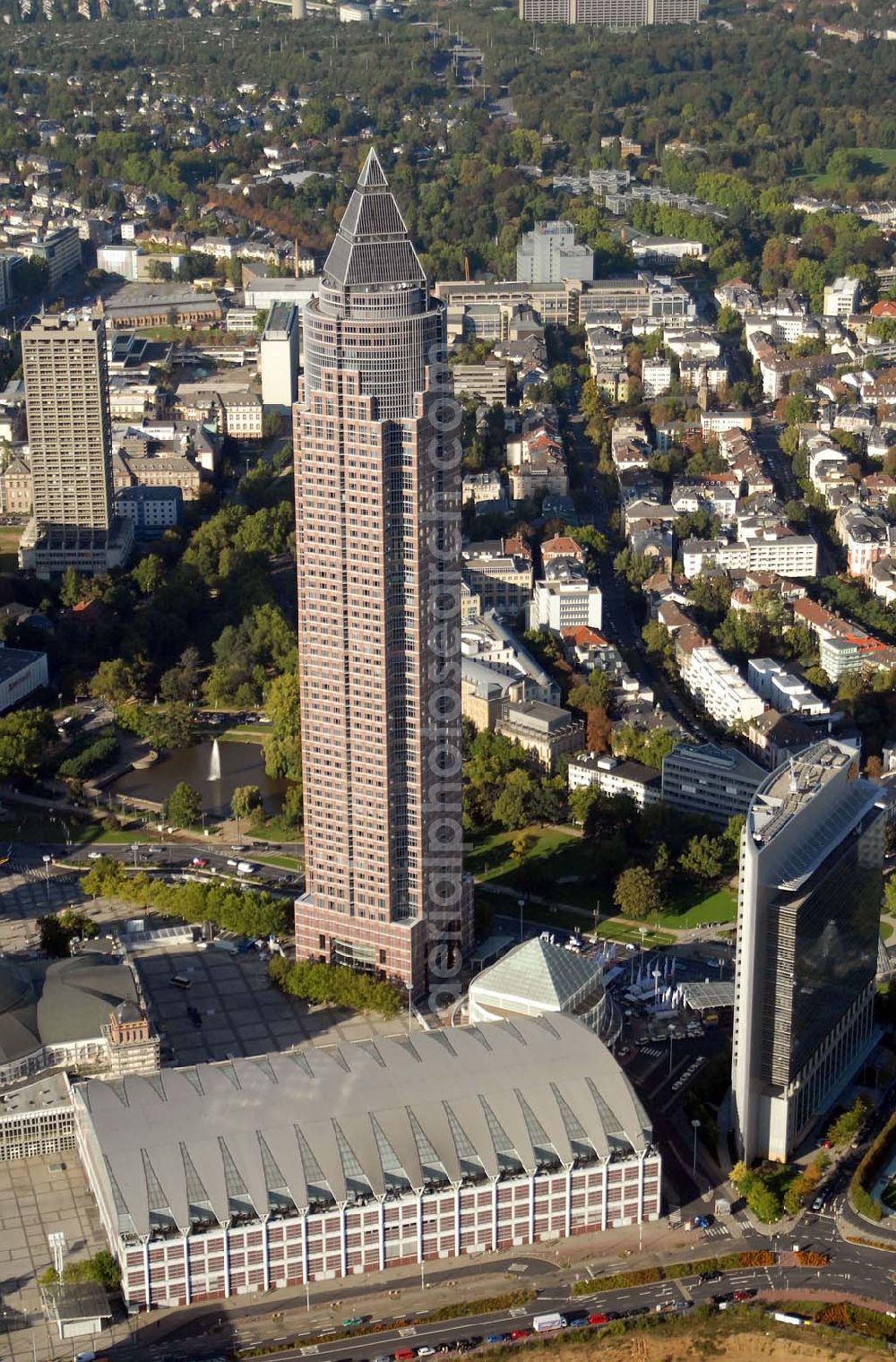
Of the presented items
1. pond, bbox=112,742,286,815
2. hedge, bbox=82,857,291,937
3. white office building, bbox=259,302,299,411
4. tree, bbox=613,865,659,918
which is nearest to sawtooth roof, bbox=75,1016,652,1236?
hedge, bbox=82,857,291,937

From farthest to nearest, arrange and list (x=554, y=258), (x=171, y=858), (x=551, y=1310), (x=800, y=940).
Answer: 1. (x=554, y=258)
2. (x=171, y=858)
3. (x=800, y=940)
4. (x=551, y=1310)

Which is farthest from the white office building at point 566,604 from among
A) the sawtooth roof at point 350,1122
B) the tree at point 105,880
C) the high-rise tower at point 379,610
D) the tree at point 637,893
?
the sawtooth roof at point 350,1122

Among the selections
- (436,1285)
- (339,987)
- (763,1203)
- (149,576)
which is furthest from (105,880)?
(149,576)

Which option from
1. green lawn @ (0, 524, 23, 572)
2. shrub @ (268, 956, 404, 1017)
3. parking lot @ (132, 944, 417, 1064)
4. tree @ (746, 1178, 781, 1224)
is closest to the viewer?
tree @ (746, 1178, 781, 1224)

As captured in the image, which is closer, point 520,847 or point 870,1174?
point 870,1174

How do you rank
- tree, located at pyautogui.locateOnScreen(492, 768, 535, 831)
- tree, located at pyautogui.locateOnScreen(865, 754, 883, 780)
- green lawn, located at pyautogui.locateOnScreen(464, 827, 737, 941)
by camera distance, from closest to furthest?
green lawn, located at pyautogui.locateOnScreen(464, 827, 737, 941) < tree, located at pyautogui.locateOnScreen(492, 768, 535, 831) < tree, located at pyautogui.locateOnScreen(865, 754, 883, 780)

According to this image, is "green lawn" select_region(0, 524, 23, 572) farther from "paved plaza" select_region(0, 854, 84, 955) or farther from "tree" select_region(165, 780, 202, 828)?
"paved plaza" select_region(0, 854, 84, 955)

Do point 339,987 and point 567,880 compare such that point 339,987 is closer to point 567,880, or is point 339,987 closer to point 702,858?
point 567,880
